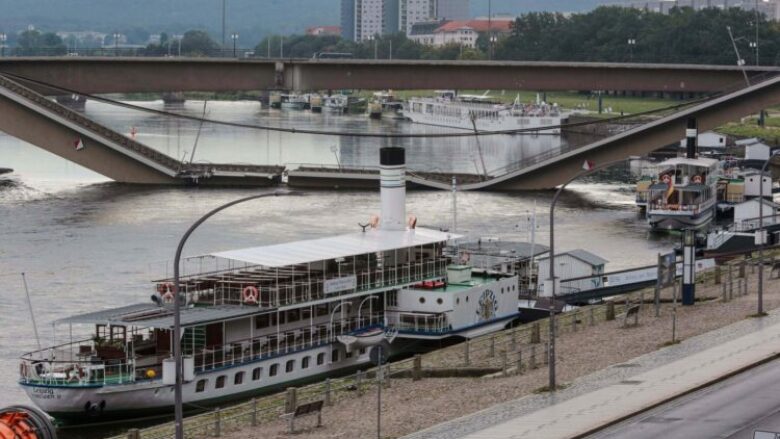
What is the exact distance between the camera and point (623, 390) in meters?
38.3

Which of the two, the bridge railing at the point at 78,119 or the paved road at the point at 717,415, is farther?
the bridge railing at the point at 78,119

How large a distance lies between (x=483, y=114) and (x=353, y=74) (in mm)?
63187

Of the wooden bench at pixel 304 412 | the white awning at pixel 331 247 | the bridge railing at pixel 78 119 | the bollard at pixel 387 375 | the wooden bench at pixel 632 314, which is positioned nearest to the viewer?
the wooden bench at pixel 304 412

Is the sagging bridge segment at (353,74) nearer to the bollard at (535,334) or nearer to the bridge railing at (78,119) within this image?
the bridge railing at (78,119)

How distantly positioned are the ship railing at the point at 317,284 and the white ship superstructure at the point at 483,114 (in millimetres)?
103152

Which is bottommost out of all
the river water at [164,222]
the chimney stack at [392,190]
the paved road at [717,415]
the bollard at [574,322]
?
the river water at [164,222]

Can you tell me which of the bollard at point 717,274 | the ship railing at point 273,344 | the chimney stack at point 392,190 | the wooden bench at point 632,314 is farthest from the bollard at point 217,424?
the bollard at point 717,274

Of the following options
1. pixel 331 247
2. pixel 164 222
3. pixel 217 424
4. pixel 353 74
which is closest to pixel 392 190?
pixel 331 247

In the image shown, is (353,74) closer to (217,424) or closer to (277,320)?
(277,320)

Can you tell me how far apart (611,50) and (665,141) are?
87321 mm

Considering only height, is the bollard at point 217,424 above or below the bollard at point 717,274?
above

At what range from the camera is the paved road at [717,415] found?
106 ft

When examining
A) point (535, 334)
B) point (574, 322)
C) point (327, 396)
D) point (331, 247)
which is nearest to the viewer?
point (327, 396)

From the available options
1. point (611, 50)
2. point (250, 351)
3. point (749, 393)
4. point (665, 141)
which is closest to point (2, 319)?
point (250, 351)
